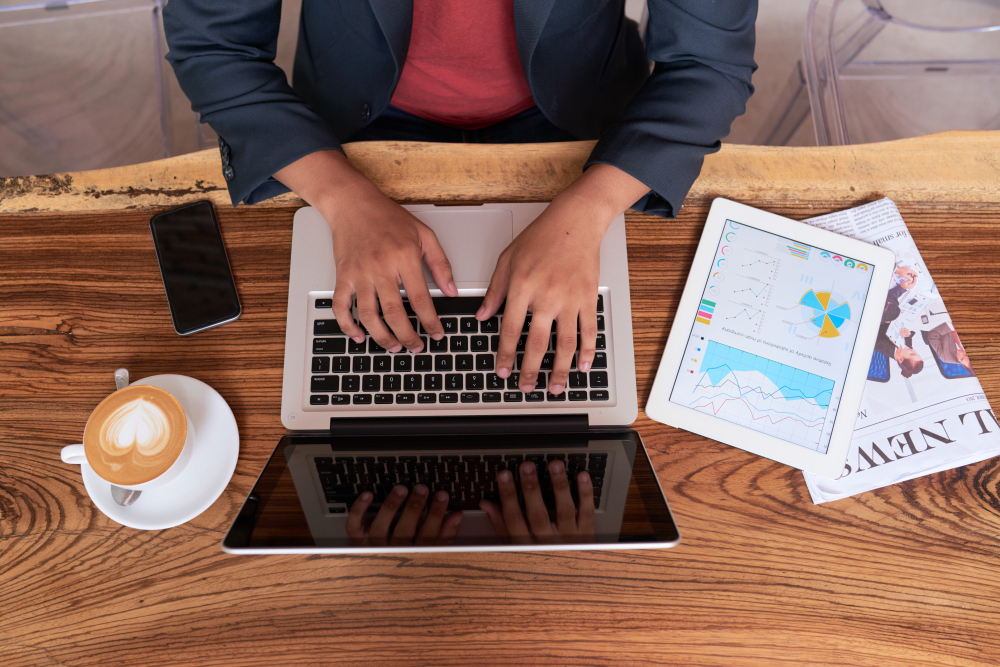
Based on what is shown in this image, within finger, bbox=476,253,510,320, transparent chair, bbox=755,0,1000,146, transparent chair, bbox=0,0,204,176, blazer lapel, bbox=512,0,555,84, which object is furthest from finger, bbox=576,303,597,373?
transparent chair, bbox=0,0,204,176

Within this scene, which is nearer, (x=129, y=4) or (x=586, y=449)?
(x=586, y=449)

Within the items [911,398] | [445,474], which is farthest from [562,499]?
[911,398]

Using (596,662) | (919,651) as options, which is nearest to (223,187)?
(596,662)

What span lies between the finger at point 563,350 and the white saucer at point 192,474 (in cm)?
39

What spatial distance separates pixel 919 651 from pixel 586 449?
16.8 inches

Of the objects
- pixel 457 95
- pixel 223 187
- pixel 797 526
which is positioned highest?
pixel 457 95

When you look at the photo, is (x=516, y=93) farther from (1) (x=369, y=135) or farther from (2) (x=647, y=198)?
(2) (x=647, y=198)

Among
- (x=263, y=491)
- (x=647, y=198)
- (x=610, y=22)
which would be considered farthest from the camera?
(x=610, y=22)

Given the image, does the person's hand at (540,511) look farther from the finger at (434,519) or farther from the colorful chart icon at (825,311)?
the colorful chart icon at (825,311)

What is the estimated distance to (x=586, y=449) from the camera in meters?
0.58

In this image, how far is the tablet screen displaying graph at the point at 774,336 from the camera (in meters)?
0.61

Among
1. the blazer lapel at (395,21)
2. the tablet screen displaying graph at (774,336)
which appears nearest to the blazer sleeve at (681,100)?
the tablet screen displaying graph at (774,336)

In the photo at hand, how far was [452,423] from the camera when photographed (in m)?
0.59

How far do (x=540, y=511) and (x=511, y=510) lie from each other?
0.03 m
